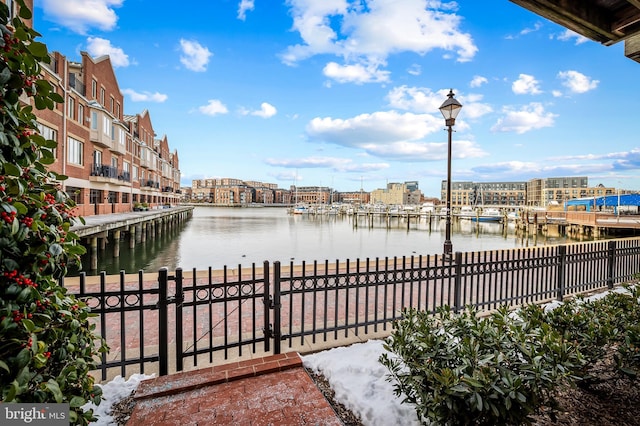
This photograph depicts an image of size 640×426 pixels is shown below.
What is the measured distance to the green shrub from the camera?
7.13 feet

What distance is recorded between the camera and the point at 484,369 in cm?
225

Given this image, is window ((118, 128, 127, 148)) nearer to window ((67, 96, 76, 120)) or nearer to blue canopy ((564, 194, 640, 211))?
window ((67, 96, 76, 120))

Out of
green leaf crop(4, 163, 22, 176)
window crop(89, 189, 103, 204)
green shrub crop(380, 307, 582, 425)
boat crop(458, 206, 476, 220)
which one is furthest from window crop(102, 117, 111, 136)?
boat crop(458, 206, 476, 220)

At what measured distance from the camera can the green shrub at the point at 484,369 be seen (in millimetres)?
2172

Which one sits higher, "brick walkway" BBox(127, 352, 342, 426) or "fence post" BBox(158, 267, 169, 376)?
"fence post" BBox(158, 267, 169, 376)

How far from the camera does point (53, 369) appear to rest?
77.5 inches

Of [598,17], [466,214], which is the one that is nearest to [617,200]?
[466,214]

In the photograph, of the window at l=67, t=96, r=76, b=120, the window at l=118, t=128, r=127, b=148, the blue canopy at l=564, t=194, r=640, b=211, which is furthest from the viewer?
the blue canopy at l=564, t=194, r=640, b=211

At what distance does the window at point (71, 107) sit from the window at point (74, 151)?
5.68 ft

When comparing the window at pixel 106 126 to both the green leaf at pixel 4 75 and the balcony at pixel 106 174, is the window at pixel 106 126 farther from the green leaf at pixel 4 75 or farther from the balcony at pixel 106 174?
the green leaf at pixel 4 75

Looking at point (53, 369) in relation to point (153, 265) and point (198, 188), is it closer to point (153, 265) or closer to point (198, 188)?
point (153, 265)

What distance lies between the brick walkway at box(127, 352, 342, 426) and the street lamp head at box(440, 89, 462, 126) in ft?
30.2

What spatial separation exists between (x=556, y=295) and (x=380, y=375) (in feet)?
19.6

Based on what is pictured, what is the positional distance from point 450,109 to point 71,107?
27.3m
